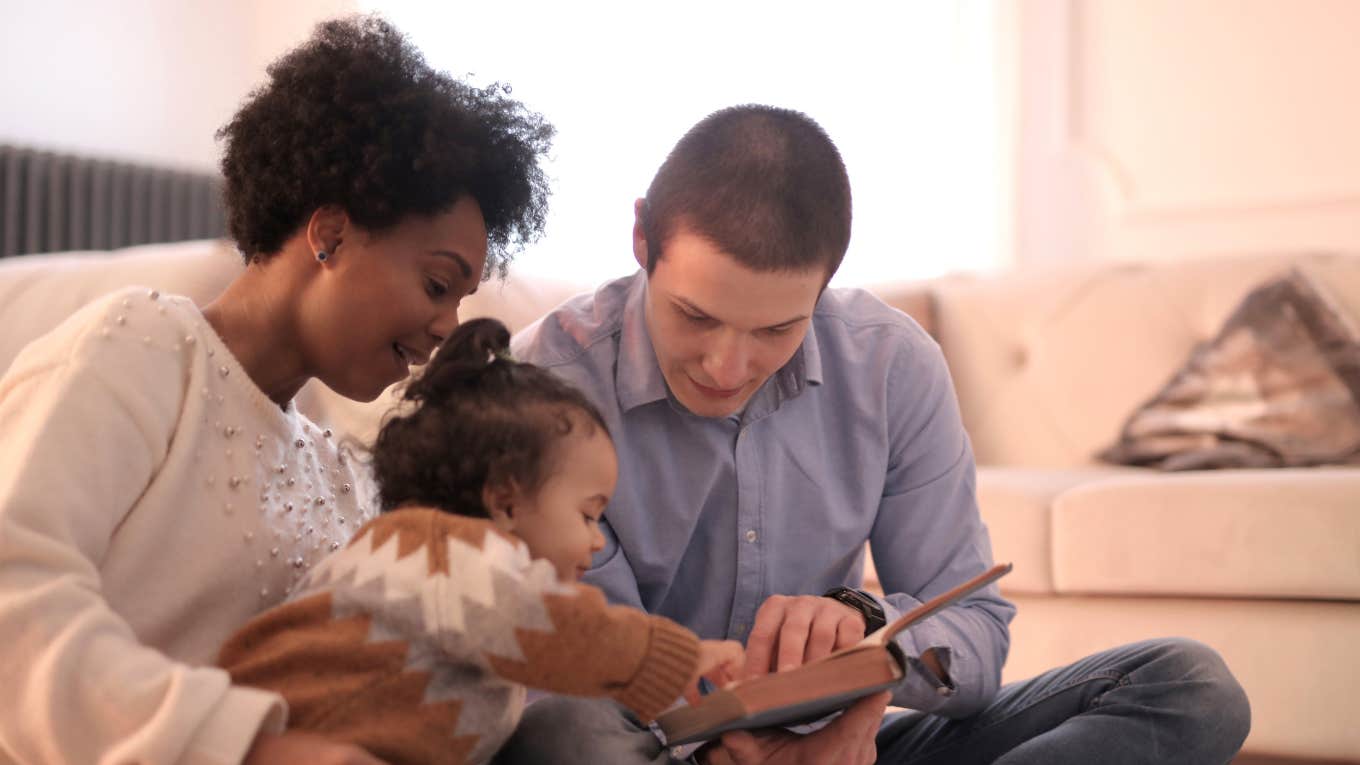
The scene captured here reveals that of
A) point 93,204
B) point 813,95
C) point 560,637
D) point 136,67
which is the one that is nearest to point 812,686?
point 560,637

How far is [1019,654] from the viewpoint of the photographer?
218 cm

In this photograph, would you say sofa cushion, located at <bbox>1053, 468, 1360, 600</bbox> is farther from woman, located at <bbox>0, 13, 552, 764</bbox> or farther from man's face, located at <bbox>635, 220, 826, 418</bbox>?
Answer: woman, located at <bbox>0, 13, 552, 764</bbox>

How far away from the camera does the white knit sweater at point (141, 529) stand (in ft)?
2.69

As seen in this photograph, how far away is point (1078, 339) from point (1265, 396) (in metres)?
0.41

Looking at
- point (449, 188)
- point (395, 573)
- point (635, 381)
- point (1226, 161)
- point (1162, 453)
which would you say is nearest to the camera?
point (395, 573)

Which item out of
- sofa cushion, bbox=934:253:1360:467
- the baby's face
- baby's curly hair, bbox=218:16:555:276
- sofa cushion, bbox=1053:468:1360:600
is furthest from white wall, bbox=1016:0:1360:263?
the baby's face

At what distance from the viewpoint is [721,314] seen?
3.97 feet

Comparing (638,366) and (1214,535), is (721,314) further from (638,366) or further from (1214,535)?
(1214,535)

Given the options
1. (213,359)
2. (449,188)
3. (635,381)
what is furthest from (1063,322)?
(213,359)

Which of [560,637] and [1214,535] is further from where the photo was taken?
[1214,535]

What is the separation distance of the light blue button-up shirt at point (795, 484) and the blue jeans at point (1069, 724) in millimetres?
46

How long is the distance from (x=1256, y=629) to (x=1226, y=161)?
2530 millimetres

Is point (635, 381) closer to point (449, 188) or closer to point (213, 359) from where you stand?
point (449, 188)

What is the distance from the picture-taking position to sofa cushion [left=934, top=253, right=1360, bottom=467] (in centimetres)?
268
